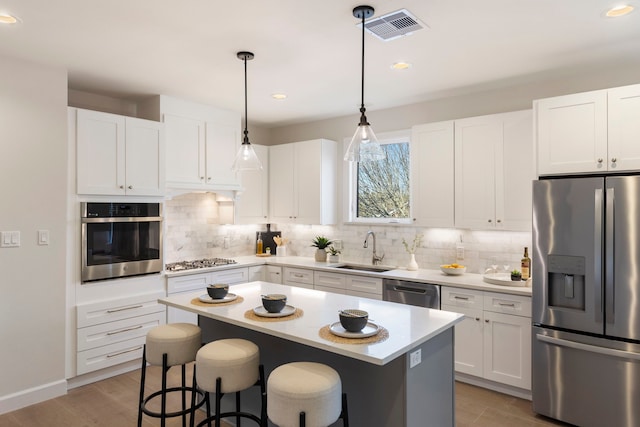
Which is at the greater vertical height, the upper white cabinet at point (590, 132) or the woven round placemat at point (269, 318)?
the upper white cabinet at point (590, 132)

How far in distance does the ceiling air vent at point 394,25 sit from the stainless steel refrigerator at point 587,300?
4.82ft

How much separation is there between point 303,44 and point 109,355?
121 inches

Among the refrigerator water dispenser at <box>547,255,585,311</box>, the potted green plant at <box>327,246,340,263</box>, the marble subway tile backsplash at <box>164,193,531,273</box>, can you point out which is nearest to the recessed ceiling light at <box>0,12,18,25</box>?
the marble subway tile backsplash at <box>164,193,531,273</box>

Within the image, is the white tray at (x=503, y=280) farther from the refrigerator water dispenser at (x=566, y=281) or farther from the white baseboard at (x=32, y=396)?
the white baseboard at (x=32, y=396)

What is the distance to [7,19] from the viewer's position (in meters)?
2.44

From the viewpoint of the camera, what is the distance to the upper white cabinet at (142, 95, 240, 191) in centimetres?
415

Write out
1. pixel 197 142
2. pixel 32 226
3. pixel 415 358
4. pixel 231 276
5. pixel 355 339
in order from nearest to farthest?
pixel 355 339
pixel 415 358
pixel 32 226
pixel 197 142
pixel 231 276

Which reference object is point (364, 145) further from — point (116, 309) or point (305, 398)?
point (116, 309)

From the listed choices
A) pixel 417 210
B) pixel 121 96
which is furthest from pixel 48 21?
pixel 417 210

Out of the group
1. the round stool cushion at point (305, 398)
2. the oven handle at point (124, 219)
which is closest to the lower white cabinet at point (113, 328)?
the oven handle at point (124, 219)

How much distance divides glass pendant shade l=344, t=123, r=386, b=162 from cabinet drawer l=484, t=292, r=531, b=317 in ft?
5.81

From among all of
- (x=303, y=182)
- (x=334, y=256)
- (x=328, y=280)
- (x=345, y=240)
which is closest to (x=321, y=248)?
(x=334, y=256)

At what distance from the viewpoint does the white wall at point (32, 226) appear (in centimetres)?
310

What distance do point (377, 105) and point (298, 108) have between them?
879 mm
